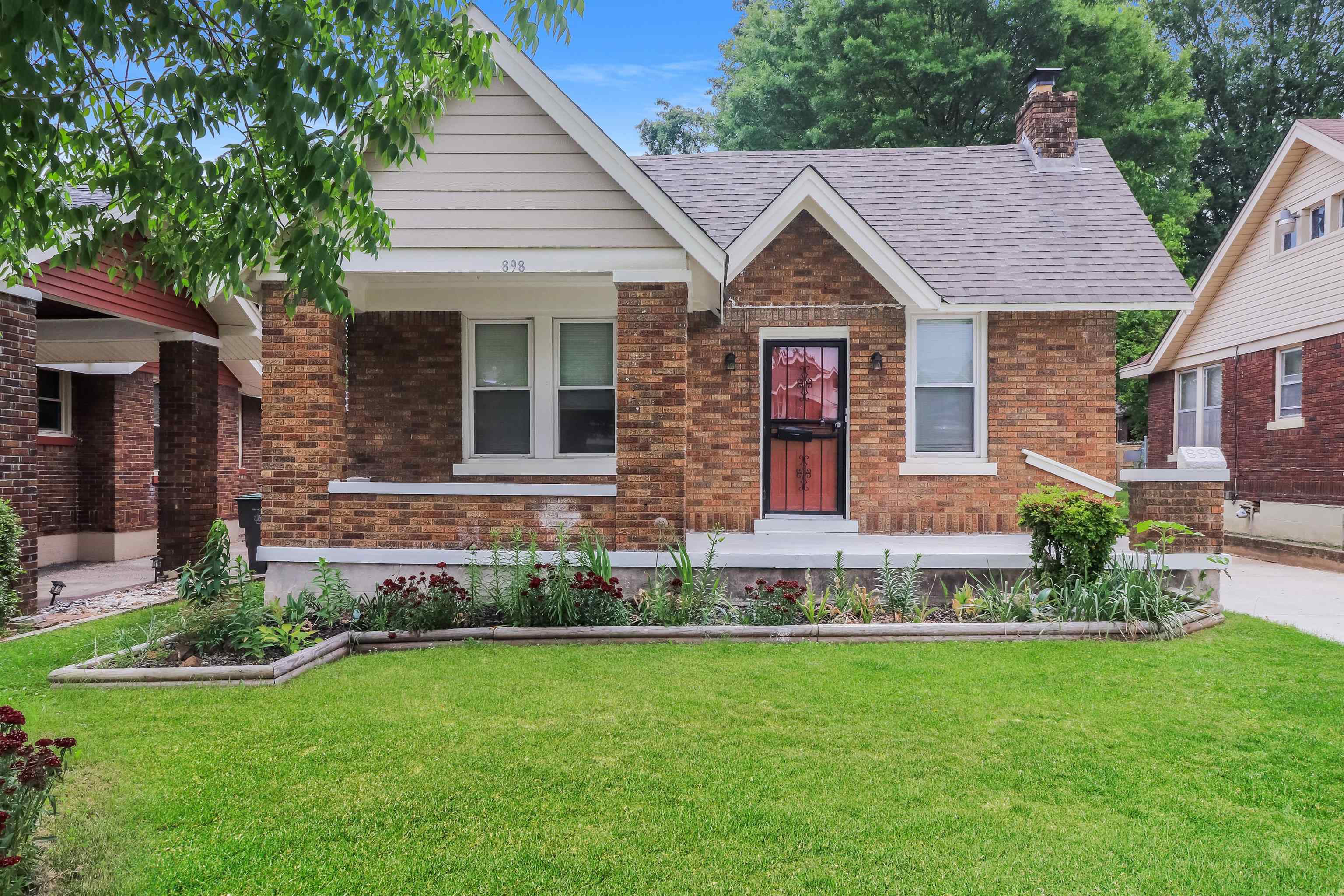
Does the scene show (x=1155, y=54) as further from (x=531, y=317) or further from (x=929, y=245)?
(x=531, y=317)

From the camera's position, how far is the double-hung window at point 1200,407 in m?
16.2

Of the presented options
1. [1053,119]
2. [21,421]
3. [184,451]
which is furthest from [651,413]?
[1053,119]

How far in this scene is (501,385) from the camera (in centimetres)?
959

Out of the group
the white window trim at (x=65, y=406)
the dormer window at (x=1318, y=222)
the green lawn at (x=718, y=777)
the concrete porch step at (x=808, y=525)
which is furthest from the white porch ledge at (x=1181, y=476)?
the white window trim at (x=65, y=406)

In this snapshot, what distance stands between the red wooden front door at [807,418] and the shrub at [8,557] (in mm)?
7835

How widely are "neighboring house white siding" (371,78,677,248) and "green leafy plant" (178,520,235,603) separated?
3161mm

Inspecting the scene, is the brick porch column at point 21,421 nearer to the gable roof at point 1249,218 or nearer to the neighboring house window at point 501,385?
the neighboring house window at point 501,385

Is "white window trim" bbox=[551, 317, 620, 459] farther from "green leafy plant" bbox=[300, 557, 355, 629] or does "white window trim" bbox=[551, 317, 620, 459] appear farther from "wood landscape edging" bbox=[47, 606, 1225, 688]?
"wood landscape edging" bbox=[47, 606, 1225, 688]

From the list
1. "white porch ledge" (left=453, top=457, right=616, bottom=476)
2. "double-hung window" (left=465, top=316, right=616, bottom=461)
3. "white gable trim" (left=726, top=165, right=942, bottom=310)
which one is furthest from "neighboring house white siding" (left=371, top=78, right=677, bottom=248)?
"white porch ledge" (left=453, top=457, right=616, bottom=476)

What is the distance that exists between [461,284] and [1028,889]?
7.65m

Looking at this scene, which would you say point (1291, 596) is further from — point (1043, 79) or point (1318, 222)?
point (1318, 222)

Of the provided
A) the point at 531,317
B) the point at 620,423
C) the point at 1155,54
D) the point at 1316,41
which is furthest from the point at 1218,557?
the point at 1316,41

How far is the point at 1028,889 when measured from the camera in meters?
2.99

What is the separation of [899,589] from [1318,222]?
12261 millimetres
